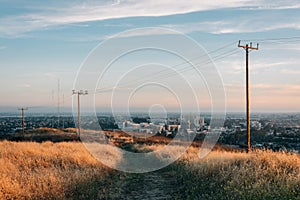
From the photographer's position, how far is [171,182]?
12039mm

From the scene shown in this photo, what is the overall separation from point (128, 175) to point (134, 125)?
17311 mm

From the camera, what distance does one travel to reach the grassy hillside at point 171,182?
825 cm

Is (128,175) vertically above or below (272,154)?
below

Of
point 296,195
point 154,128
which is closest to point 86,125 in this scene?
point 154,128

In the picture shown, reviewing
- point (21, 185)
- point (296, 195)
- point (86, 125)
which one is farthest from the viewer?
point (86, 125)

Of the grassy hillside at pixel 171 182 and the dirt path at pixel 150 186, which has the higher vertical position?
the grassy hillside at pixel 171 182

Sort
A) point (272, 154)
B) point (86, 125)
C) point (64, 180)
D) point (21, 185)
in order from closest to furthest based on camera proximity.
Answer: point (21, 185)
point (64, 180)
point (272, 154)
point (86, 125)

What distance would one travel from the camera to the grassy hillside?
8.25 m

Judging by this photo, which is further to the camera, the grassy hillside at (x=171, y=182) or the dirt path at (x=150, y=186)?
the dirt path at (x=150, y=186)

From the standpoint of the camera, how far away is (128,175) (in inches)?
520

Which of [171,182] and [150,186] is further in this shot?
[171,182]

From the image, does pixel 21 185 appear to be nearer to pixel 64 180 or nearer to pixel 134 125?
pixel 64 180

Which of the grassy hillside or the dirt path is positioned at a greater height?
the grassy hillside

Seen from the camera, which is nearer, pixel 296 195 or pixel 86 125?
Answer: pixel 296 195
